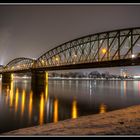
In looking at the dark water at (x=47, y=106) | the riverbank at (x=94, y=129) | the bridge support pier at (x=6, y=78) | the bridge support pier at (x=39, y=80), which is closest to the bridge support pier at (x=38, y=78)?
the bridge support pier at (x=39, y=80)

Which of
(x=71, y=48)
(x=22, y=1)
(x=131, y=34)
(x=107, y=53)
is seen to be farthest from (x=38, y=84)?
(x=22, y=1)

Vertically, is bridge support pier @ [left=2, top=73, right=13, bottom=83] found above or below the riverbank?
above

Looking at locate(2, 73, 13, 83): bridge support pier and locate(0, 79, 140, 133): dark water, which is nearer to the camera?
locate(0, 79, 140, 133): dark water

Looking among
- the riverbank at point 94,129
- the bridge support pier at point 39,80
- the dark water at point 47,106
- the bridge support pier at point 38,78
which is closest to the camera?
the riverbank at point 94,129

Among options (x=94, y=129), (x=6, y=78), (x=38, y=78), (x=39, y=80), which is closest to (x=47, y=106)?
(x=94, y=129)

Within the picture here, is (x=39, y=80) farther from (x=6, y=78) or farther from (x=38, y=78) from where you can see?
(x=6, y=78)

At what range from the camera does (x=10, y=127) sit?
23719 millimetres

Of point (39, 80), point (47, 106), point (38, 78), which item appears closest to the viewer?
point (47, 106)

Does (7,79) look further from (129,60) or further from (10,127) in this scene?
(10,127)

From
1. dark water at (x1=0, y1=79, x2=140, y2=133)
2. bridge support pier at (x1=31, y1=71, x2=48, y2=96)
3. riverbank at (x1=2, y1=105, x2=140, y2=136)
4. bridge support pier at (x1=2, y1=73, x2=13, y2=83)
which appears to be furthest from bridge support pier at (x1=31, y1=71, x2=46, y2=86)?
riverbank at (x1=2, y1=105, x2=140, y2=136)

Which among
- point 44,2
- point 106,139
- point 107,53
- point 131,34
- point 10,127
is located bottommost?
point 10,127

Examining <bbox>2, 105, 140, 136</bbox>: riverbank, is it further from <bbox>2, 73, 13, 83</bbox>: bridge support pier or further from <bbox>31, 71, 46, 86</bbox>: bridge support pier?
<bbox>2, 73, 13, 83</bbox>: bridge support pier

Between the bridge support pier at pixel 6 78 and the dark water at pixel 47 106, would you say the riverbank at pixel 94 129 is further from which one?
the bridge support pier at pixel 6 78

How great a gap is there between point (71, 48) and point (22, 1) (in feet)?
237
